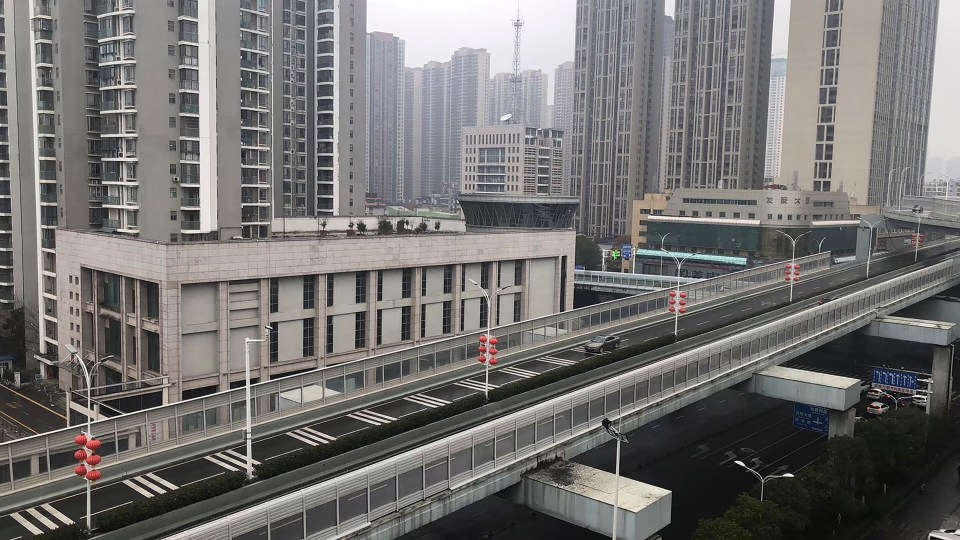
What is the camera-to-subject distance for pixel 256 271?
2233 inches

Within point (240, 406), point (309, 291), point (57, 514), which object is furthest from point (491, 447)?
point (309, 291)

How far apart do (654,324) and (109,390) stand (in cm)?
4218

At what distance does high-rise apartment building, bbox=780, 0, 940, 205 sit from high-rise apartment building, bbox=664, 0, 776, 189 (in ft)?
55.0

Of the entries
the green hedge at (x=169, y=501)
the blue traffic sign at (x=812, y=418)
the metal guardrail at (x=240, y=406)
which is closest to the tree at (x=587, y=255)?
the metal guardrail at (x=240, y=406)

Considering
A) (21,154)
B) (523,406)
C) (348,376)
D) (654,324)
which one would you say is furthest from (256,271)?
(21,154)

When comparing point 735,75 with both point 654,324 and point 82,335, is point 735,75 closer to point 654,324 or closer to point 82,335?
point 654,324

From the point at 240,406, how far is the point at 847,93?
149720 millimetres

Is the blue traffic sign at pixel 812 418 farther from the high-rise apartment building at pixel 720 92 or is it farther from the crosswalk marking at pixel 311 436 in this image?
the high-rise apartment building at pixel 720 92

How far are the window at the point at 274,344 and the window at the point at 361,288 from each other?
24.3ft

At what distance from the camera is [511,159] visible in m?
176

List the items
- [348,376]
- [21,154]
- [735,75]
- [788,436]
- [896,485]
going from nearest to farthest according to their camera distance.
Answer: [348,376], [896,485], [788,436], [21,154], [735,75]

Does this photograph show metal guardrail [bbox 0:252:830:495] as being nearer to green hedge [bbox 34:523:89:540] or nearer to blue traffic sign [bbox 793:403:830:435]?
green hedge [bbox 34:523:89:540]

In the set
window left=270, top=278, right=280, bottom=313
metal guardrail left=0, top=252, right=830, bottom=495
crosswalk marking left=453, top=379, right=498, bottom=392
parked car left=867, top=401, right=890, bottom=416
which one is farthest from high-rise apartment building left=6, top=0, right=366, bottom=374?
parked car left=867, top=401, right=890, bottom=416

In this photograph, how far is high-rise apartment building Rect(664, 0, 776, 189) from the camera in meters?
181
